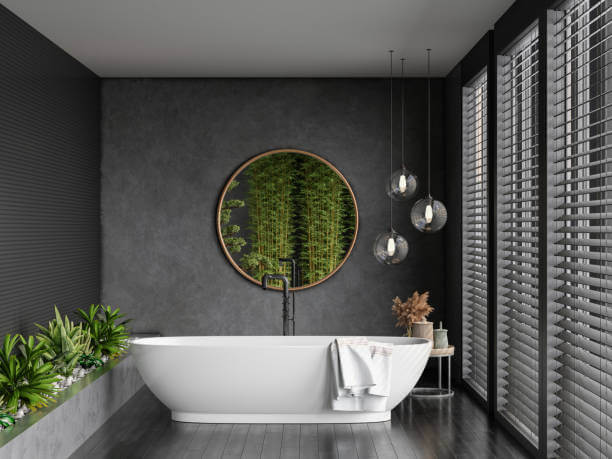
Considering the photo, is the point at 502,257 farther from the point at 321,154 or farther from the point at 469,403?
the point at 321,154

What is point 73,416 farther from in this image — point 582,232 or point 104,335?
point 582,232

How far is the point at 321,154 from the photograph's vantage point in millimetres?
6164

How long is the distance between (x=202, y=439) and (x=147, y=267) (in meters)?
2.42

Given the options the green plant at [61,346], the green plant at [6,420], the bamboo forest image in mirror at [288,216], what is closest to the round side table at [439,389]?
the bamboo forest image in mirror at [288,216]

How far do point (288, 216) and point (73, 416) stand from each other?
2.76m

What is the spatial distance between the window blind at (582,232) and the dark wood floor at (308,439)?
28.2 inches

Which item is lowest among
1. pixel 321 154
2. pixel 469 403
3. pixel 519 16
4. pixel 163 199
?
pixel 469 403

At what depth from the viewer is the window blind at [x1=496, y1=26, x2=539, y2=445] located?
3.90 metres

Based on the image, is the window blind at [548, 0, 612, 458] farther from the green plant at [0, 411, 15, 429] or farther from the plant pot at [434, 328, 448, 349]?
the green plant at [0, 411, 15, 429]

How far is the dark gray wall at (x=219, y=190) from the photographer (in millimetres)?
6164

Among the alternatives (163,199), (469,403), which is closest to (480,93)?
(469,403)

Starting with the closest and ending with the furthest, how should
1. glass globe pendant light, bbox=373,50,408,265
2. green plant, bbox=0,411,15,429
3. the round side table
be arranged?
green plant, bbox=0,411,15,429 → glass globe pendant light, bbox=373,50,408,265 → the round side table

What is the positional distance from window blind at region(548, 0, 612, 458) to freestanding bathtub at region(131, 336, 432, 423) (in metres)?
1.23

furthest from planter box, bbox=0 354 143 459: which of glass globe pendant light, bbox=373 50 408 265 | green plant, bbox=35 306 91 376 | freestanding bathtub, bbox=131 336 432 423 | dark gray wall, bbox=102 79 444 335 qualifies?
glass globe pendant light, bbox=373 50 408 265
